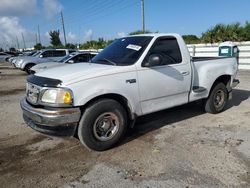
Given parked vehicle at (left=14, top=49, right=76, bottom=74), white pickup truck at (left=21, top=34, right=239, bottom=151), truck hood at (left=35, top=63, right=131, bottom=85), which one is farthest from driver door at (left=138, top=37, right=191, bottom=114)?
parked vehicle at (left=14, top=49, right=76, bottom=74)

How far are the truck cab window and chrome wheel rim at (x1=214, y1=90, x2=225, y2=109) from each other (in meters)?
1.70

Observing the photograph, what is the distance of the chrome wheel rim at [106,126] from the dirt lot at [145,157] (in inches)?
11.2

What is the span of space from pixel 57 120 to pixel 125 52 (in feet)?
6.16

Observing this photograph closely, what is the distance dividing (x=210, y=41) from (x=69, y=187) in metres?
17.4

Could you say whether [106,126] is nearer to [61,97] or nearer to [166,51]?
[61,97]

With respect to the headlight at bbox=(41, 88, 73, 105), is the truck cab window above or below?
above

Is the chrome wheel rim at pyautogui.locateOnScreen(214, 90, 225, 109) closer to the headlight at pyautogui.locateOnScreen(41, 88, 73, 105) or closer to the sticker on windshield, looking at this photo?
the sticker on windshield

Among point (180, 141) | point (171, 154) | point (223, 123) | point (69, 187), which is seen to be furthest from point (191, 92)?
point (69, 187)

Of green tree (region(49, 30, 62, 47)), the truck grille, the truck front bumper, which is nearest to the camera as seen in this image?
the truck front bumper

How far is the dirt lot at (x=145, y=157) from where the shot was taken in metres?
3.35

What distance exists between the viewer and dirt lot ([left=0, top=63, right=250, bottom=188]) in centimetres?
335

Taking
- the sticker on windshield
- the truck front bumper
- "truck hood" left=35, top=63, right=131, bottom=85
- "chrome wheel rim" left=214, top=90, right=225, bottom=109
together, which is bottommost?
"chrome wheel rim" left=214, top=90, right=225, bottom=109

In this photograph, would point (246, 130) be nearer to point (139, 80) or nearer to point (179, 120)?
point (179, 120)

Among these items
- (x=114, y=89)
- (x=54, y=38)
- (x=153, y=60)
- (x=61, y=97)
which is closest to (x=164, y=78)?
(x=153, y=60)
